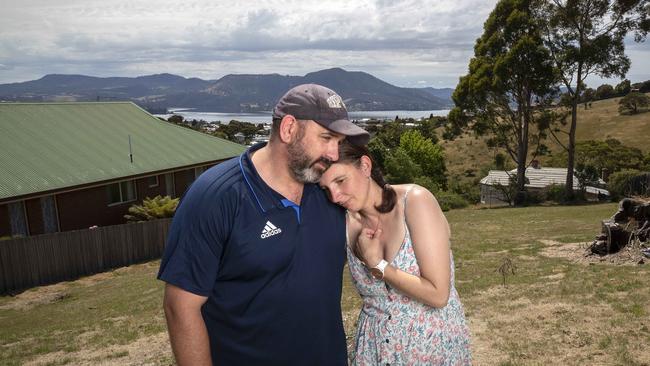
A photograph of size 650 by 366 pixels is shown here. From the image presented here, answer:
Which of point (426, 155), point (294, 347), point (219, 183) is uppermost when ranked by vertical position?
point (219, 183)

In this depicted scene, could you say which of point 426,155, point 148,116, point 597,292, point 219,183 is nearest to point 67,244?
point 148,116

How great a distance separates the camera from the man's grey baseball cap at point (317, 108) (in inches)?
109

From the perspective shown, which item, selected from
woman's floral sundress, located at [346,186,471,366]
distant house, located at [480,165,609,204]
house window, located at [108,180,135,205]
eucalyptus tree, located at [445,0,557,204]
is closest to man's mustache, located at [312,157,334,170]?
woman's floral sundress, located at [346,186,471,366]

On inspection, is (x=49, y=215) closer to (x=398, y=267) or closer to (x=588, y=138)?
(x=398, y=267)

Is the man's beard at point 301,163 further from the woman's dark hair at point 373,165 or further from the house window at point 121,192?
the house window at point 121,192

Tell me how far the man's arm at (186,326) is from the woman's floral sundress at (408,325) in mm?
1106

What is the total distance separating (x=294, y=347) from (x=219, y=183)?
1.06 meters

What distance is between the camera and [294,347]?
9.71 ft

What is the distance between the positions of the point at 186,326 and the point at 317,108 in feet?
4.29

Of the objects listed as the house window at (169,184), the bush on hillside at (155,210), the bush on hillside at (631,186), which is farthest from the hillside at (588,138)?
the bush on hillside at (155,210)

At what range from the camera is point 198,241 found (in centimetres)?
251

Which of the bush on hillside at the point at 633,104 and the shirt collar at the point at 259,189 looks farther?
the bush on hillside at the point at 633,104

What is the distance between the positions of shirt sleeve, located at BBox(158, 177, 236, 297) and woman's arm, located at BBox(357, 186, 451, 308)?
40.3 inches

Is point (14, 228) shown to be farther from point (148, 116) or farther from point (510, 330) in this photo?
point (510, 330)
